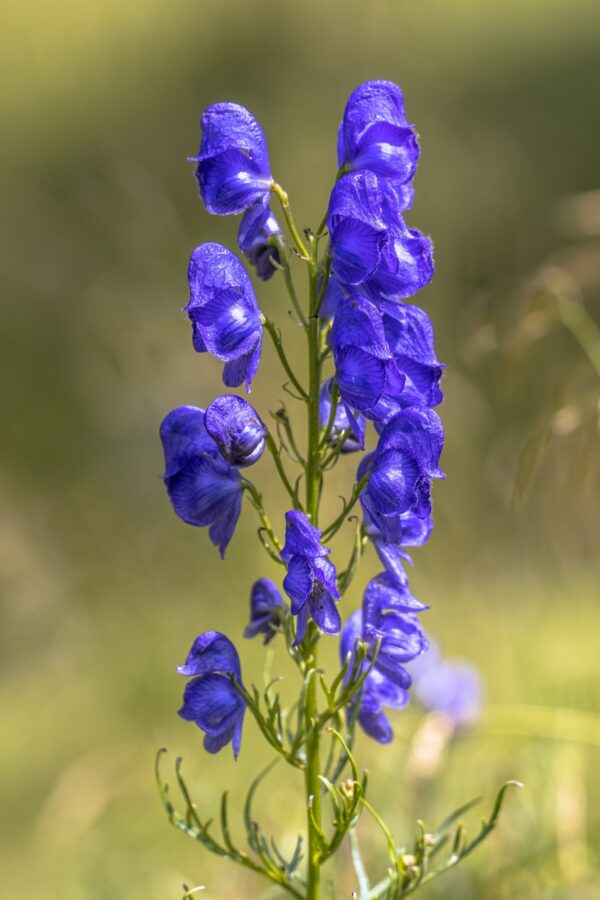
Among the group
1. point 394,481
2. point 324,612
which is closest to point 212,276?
point 394,481

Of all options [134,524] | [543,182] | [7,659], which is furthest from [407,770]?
[543,182]

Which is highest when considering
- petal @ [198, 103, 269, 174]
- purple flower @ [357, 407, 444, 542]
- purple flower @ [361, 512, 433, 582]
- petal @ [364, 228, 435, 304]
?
petal @ [198, 103, 269, 174]

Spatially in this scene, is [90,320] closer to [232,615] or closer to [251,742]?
[232,615]

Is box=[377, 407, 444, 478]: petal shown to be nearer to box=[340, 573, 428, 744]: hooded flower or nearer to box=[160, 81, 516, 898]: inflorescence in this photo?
box=[160, 81, 516, 898]: inflorescence

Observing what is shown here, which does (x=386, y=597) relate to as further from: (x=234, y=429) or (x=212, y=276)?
(x=212, y=276)

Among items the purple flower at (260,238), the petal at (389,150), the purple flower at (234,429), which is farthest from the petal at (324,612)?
the petal at (389,150)

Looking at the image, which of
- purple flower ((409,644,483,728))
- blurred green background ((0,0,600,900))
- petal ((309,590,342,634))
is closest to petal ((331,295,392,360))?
petal ((309,590,342,634))
